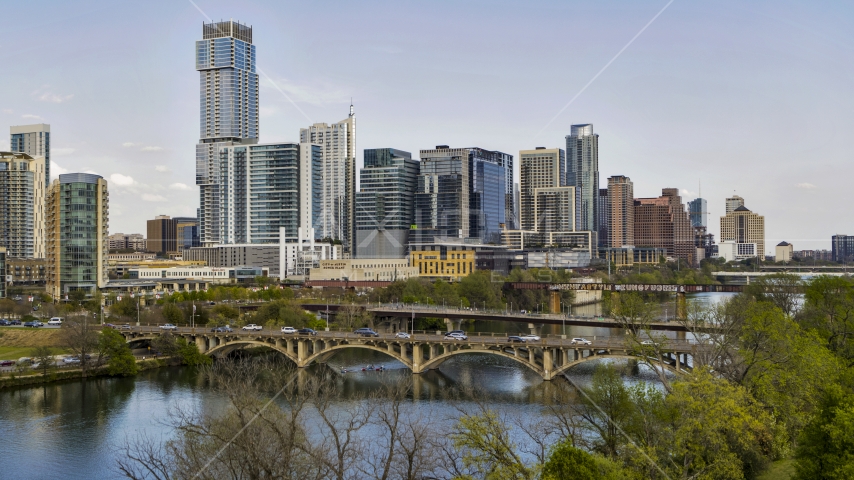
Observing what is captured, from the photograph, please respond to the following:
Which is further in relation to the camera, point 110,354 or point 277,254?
point 277,254

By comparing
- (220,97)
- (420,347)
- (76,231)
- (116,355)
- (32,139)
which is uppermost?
(220,97)

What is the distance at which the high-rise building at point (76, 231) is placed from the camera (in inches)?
2990

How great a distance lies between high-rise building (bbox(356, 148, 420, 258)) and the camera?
139 m

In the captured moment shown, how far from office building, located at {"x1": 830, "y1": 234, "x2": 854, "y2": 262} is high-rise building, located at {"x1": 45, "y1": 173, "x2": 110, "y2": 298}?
447ft

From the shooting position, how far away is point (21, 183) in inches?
4567

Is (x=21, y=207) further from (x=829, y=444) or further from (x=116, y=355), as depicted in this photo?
(x=829, y=444)

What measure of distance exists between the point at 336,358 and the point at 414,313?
1345 centimetres

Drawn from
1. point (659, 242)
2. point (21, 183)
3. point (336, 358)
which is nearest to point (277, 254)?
point (21, 183)

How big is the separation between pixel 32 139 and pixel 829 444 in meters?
159

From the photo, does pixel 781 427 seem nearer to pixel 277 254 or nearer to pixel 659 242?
pixel 277 254

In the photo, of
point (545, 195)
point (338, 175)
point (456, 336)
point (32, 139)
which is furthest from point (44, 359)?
point (545, 195)

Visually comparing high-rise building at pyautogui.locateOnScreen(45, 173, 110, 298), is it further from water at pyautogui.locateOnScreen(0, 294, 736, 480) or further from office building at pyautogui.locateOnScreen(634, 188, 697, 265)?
office building at pyautogui.locateOnScreen(634, 188, 697, 265)

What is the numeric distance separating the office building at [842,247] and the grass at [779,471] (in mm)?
149075

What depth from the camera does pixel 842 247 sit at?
162m
